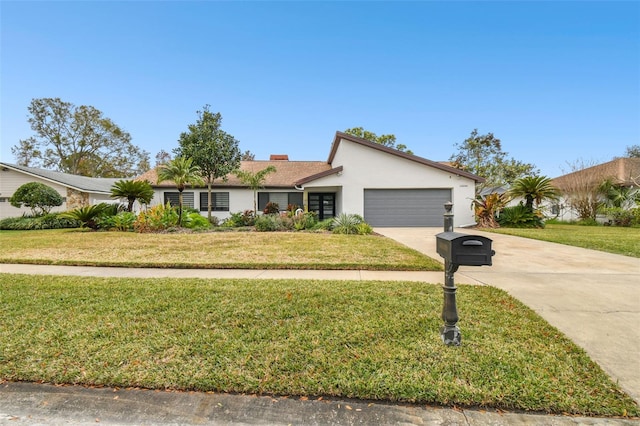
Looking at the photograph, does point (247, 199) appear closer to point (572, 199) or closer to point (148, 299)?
point (148, 299)

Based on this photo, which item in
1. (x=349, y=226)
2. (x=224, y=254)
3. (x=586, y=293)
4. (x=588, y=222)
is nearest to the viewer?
(x=586, y=293)

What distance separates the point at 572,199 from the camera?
20.8 meters

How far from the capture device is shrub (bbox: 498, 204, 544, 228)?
595 inches

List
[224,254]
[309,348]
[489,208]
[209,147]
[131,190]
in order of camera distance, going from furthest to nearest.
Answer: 1. [209,147]
2. [489,208]
3. [131,190]
4. [224,254]
5. [309,348]

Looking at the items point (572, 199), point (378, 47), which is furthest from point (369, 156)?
point (572, 199)

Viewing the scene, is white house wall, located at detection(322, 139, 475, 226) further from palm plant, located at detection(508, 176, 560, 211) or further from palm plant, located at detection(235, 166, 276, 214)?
palm plant, located at detection(235, 166, 276, 214)

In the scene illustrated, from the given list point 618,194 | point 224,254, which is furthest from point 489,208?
point 224,254

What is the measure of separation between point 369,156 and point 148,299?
13771 millimetres

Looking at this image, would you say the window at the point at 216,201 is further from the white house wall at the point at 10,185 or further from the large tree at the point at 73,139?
the large tree at the point at 73,139

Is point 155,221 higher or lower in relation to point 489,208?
lower

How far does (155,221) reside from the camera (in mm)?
12844

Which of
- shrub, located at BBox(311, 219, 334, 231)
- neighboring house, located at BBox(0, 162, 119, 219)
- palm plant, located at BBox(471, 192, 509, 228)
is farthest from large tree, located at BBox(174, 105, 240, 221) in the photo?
palm plant, located at BBox(471, 192, 509, 228)

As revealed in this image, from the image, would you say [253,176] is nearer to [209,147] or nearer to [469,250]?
[209,147]

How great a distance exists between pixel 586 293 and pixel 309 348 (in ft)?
15.0
